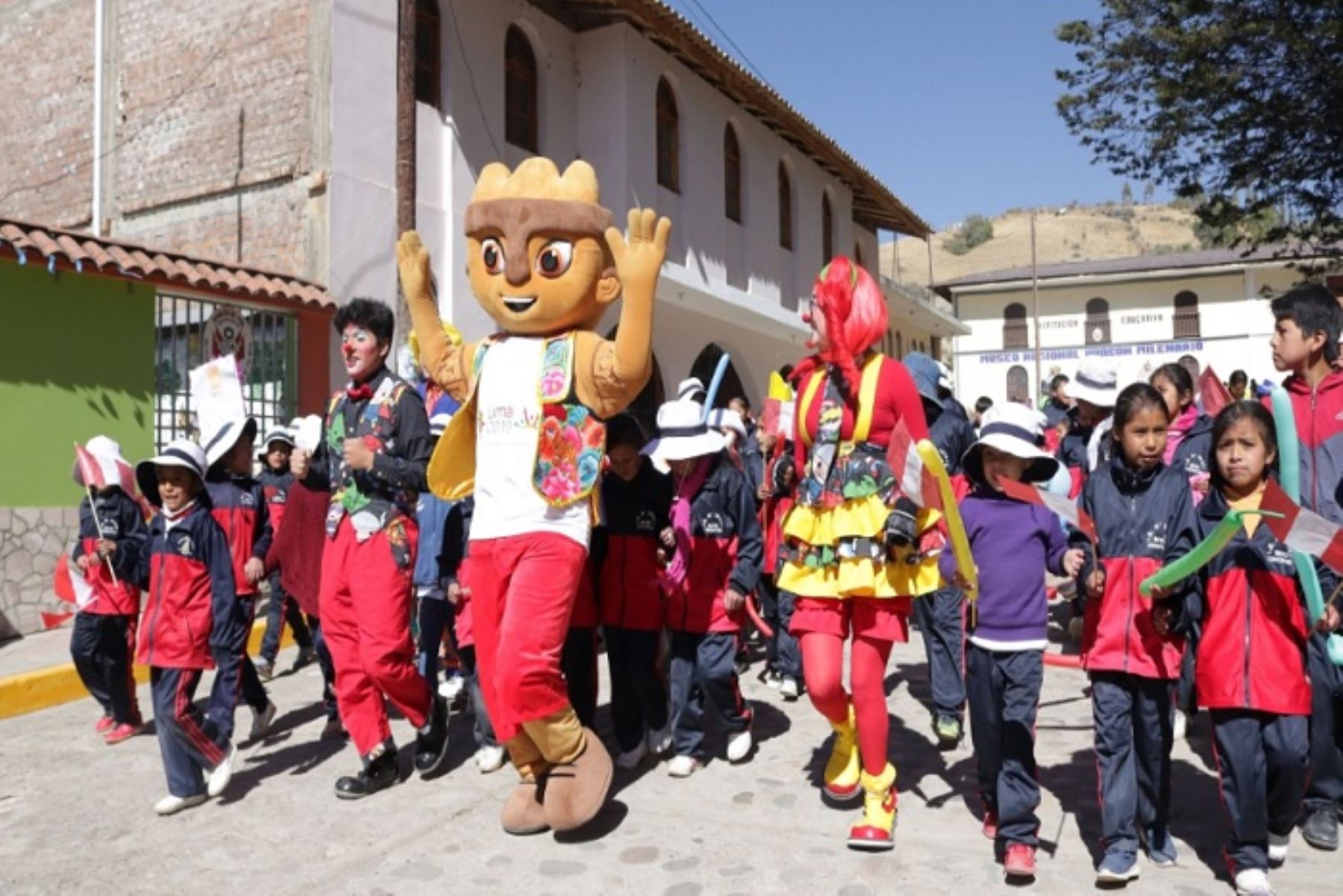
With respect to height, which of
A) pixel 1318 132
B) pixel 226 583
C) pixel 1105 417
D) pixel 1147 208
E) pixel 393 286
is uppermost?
pixel 1147 208

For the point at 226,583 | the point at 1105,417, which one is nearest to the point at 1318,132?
the point at 1105,417

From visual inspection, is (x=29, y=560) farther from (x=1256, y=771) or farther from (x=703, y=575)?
(x=1256, y=771)

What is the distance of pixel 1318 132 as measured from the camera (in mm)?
14586

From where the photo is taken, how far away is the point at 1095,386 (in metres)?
6.59

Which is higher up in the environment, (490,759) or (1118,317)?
(1118,317)

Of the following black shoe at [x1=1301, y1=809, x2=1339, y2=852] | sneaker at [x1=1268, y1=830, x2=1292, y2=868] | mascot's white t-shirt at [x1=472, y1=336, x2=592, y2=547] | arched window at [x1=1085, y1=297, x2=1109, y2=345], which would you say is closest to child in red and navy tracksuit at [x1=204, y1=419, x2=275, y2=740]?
mascot's white t-shirt at [x1=472, y1=336, x2=592, y2=547]

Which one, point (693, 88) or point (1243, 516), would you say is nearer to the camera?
point (1243, 516)

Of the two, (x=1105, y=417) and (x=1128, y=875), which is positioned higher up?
(x=1105, y=417)

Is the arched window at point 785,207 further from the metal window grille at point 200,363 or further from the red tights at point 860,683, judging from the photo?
the red tights at point 860,683

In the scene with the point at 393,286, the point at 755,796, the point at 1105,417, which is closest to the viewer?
the point at 755,796

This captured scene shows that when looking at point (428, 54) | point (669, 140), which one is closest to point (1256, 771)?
point (428, 54)

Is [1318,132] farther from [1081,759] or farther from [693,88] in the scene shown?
[1081,759]

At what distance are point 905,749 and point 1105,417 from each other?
262 centimetres

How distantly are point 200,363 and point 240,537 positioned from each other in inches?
142
